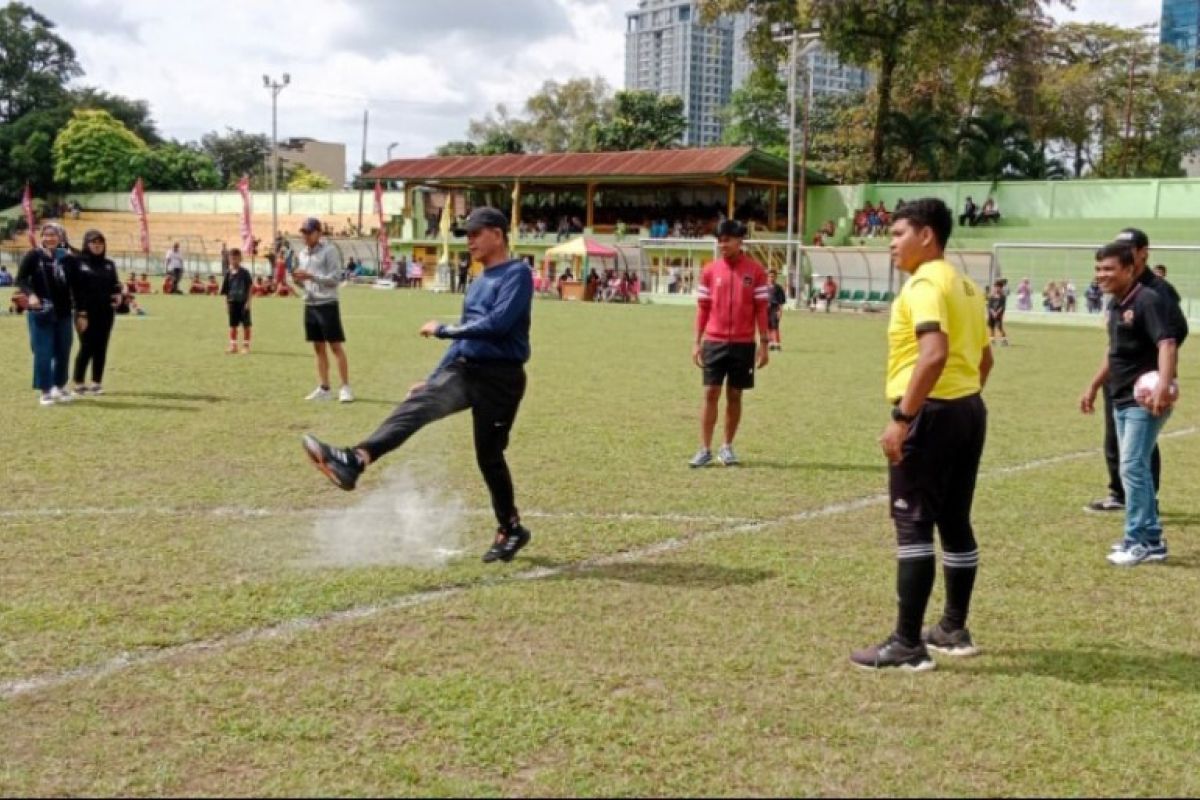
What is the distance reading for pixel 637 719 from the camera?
4180mm

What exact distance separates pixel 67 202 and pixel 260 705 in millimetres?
98240

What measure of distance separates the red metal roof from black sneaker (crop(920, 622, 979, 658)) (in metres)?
47.8

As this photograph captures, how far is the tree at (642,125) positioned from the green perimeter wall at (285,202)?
14.8 metres

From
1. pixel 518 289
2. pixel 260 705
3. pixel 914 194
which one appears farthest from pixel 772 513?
pixel 914 194

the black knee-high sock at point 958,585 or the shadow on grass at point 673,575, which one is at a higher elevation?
the black knee-high sock at point 958,585

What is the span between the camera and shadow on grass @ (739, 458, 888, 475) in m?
9.38

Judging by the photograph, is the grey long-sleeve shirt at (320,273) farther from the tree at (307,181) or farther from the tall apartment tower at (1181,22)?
the tall apartment tower at (1181,22)

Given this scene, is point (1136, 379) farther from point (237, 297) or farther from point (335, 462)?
point (237, 297)

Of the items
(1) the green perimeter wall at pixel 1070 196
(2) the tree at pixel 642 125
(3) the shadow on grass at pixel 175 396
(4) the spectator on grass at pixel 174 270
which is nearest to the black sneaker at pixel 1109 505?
(3) the shadow on grass at pixel 175 396

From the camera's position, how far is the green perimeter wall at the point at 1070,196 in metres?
43.8

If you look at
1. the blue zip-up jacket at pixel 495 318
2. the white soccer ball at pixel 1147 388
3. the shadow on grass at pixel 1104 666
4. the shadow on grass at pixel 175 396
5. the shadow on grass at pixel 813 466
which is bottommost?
the shadow on grass at pixel 1104 666

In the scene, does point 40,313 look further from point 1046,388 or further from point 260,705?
point 1046,388

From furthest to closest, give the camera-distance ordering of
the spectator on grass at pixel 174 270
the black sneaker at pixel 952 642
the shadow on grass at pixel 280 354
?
1. the spectator on grass at pixel 174 270
2. the shadow on grass at pixel 280 354
3. the black sneaker at pixel 952 642

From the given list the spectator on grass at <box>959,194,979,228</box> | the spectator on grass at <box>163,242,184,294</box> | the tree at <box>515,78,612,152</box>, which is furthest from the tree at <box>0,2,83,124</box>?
the spectator on grass at <box>959,194,979,228</box>
